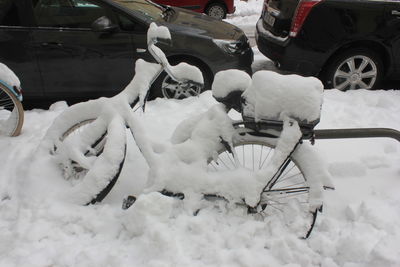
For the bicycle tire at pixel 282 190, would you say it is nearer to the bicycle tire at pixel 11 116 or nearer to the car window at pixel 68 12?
the bicycle tire at pixel 11 116

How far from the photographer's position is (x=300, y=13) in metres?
4.30

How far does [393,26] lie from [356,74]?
2.25ft

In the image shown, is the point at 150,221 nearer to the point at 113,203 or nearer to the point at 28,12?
the point at 113,203

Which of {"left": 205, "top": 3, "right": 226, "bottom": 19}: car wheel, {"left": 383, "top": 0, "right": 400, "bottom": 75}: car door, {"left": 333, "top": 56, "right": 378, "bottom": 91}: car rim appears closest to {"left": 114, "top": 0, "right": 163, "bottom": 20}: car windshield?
{"left": 333, "top": 56, "right": 378, "bottom": 91}: car rim

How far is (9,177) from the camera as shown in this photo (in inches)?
110

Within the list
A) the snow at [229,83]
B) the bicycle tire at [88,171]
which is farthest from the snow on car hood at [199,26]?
the snow at [229,83]

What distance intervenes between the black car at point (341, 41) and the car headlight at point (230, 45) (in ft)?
2.00

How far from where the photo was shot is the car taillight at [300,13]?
423 centimetres

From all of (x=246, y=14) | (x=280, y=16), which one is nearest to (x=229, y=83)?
(x=280, y=16)

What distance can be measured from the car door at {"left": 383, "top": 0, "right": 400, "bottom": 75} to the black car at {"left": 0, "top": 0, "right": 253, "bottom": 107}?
5.92 feet

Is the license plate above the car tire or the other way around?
above

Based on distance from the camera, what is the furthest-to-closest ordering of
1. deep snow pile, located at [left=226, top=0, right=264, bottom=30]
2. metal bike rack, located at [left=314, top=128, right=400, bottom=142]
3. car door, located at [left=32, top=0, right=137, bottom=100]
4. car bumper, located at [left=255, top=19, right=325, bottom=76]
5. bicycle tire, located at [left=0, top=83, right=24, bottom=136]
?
deep snow pile, located at [left=226, top=0, right=264, bottom=30]
car bumper, located at [left=255, top=19, right=325, bottom=76]
car door, located at [left=32, top=0, right=137, bottom=100]
bicycle tire, located at [left=0, top=83, right=24, bottom=136]
metal bike rack, located at [left=314, top=128, right=400, bottom=142]

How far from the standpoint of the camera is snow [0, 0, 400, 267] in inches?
85.4

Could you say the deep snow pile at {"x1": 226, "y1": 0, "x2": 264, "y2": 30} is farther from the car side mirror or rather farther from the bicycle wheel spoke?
the bicycle wheel spoke
